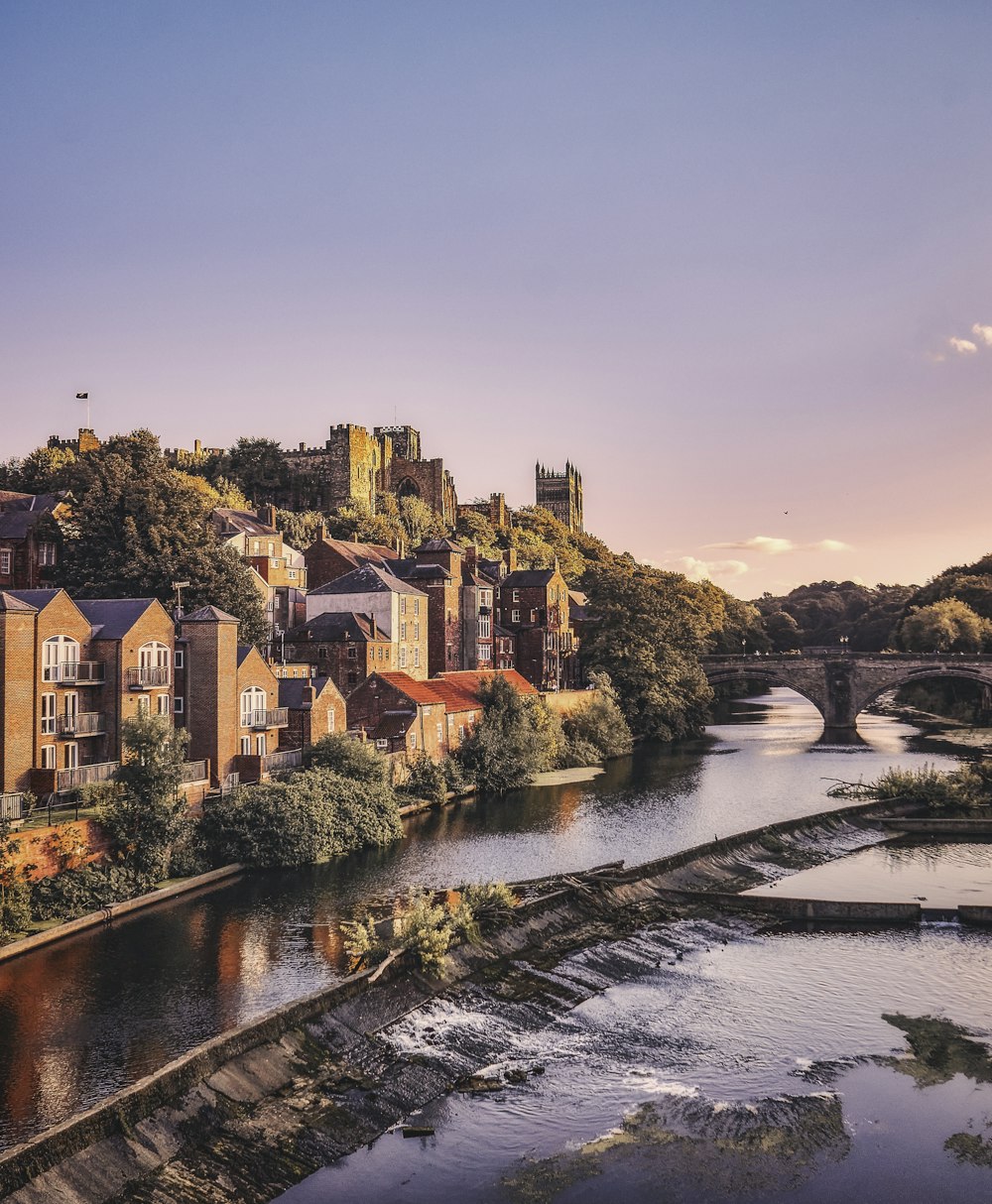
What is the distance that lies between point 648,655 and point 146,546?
42850 mm

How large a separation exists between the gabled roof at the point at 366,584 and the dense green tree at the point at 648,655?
22841 mm

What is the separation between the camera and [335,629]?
199 feet

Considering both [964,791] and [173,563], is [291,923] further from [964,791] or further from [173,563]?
[964,791]

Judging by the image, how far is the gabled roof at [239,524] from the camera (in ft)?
236

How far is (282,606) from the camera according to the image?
234 ft

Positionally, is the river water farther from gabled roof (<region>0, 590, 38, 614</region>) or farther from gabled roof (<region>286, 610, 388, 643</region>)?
gabled roof (<region>286, 610, 388, 643</region>)

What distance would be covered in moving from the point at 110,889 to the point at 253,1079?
46.3 feet

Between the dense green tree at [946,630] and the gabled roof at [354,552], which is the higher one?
the gabled roof at [354,552]

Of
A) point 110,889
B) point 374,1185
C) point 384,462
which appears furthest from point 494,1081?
point 384,462

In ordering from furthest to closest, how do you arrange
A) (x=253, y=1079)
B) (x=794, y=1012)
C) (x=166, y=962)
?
(x=166, y=962) < (x=794, y=1012) < (x=253, y=1079)

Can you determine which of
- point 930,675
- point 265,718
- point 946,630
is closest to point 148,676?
point 265,718

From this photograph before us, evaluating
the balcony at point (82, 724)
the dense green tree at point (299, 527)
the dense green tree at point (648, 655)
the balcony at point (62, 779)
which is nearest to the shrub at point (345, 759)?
the balcony at point (82, 724)

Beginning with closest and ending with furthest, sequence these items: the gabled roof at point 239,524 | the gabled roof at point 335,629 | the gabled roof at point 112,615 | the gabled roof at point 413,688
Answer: the gabled roof at point 112,615 < the gabled roof at point 413,688 < the gabled roof at point 335,629 < the gabled roof at point 239,524

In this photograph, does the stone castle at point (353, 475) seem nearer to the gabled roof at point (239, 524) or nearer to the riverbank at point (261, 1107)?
the gabled roof at point (239, 524)
